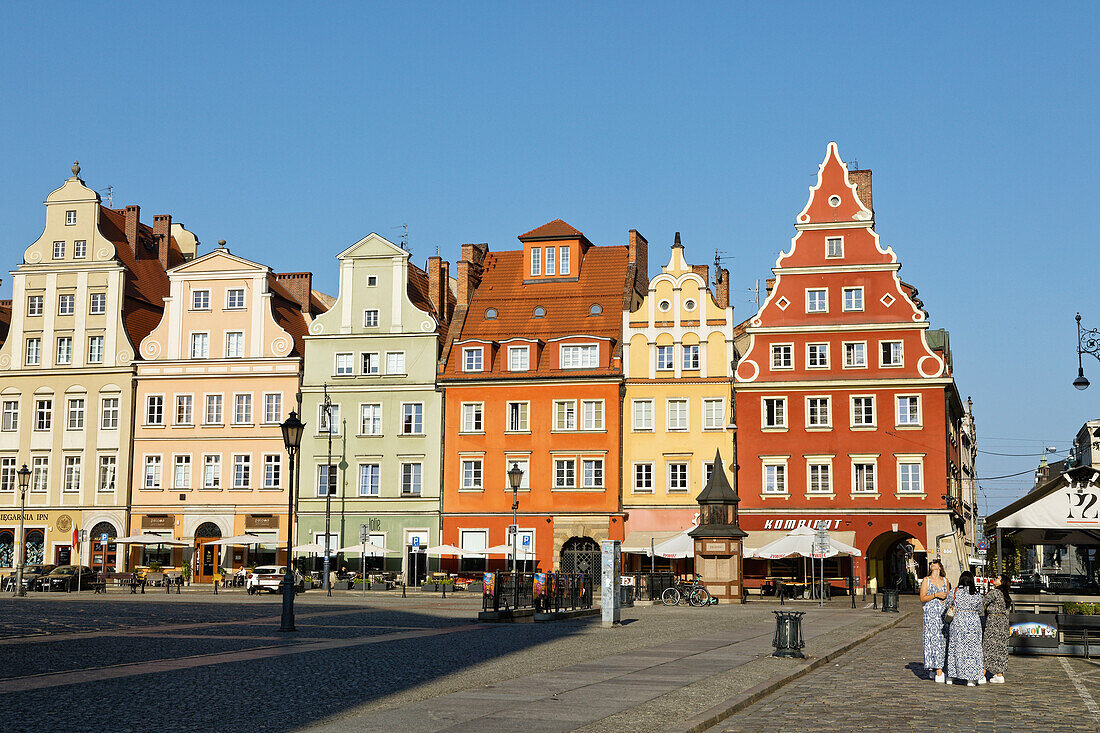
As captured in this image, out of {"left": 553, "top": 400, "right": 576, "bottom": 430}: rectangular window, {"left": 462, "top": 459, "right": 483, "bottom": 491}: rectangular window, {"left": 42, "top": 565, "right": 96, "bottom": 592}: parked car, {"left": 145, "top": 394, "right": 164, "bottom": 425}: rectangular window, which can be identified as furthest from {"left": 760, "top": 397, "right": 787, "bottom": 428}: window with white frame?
{"left": 42, "top": 565, "right": 96, "bottom": 592}: parked car

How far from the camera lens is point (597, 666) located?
64.4 feet

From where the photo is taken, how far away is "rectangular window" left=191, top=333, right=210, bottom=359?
66.9 metres

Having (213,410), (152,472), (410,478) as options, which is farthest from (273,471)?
(410,478)

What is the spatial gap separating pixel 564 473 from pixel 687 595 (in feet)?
56.6

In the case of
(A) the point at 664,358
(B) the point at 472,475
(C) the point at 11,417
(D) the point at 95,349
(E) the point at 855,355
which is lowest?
(B) the point at 472,475

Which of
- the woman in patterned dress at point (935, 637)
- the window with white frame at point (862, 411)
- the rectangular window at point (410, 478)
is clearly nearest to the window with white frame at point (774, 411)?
the window with white frame at point (862, 411)

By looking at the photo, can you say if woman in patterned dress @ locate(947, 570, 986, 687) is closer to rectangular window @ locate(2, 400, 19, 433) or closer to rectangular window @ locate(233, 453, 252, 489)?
rectangular window @ locate(233, 453, 252, 489)

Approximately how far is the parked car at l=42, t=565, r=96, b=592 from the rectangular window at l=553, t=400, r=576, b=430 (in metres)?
22.9

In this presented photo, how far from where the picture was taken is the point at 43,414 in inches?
2662

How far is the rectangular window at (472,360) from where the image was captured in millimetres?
64188

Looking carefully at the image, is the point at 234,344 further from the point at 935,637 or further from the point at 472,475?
the point at 935,637

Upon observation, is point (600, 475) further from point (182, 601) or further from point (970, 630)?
point (970, 630)

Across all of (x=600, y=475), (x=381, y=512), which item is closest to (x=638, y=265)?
(x=600, y=475)

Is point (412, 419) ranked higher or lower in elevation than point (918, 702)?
higher
